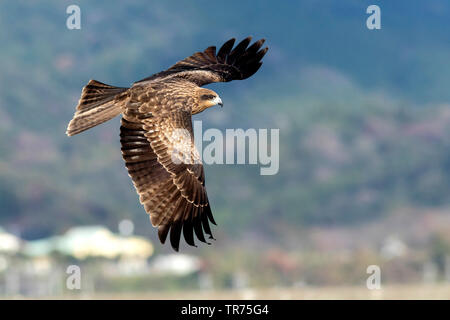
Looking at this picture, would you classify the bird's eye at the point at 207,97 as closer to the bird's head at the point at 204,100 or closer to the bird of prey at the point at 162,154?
the bird's head at the point at 204,100

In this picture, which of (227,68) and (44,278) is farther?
(44,278)

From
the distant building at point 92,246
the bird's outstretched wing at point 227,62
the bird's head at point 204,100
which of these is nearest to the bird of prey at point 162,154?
the bird's head at point 204,100

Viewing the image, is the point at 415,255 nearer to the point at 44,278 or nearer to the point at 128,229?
the point at 128,229

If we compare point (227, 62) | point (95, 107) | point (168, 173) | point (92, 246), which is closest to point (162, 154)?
point (168, 173)

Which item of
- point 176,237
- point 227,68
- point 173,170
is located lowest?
point 176,237

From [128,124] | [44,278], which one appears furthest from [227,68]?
[44,278]

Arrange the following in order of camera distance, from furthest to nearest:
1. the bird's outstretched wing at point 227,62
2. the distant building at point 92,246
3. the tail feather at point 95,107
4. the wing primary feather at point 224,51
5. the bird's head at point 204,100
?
the distant building at point 92,246 < the wing primary feather at point 224,51 < the bird's outstretched wing at point 227,62 < the bird's head at point 204,100 < the tail feather at point 95,107
